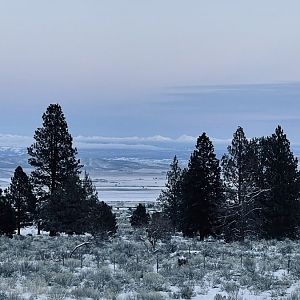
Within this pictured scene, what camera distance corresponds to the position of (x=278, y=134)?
112 ft

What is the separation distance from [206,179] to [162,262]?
1757 cm

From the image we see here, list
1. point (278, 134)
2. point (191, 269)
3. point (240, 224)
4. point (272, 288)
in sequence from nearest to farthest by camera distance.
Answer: point (272, 288) → point (191, 269) → point (240, 224) → point (278, 134)

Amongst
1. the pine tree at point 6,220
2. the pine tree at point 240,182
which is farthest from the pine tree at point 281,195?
the pine tree at point 6,220

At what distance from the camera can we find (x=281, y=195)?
3388 cm

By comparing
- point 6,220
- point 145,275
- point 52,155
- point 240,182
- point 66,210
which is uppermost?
point 52,155

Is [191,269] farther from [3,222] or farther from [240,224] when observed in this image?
[3,222]

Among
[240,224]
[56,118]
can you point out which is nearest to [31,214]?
[56,118]

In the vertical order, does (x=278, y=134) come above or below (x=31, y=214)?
above

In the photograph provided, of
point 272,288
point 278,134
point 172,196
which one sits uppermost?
point 278,134

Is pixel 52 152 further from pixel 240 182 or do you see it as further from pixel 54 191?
pixel 240 182

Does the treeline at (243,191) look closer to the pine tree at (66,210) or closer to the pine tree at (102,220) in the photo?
the pine tree at (102,220)

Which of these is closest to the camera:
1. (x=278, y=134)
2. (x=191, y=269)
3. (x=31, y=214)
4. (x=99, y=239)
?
(x=191, y=269)

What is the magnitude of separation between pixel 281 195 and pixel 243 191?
12.9ft

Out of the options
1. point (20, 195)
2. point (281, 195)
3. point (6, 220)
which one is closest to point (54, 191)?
point (6, 220)
